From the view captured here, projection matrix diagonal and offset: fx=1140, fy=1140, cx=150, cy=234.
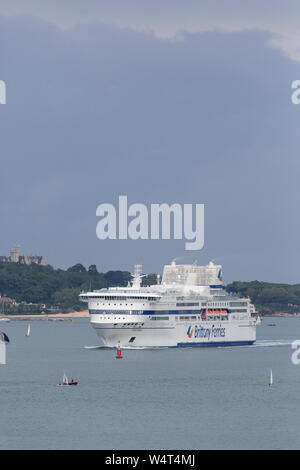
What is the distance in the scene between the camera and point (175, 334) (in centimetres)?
13138

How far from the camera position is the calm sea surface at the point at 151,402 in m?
70.1

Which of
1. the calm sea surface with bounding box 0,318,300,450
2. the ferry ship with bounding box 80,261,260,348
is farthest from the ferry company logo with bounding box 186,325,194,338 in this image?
the calm sea surface with bounding box 0,318,300,450

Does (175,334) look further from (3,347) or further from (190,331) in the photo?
(3,347)

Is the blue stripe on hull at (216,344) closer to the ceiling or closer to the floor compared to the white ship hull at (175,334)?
closer to the floor

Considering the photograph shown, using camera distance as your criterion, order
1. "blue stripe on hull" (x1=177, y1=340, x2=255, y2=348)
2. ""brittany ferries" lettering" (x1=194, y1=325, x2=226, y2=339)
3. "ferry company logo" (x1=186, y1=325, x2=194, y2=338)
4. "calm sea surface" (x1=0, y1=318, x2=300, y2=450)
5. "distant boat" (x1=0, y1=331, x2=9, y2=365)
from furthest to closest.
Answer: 1. ""brittany ferries" lettering" (x1=194, y1=325, x2=226, y2=339)
2. "ferry company logo" (x1=186, y1=325, x2=194, y2=338)
3. "blue stripe on hull" (x1=177, y1=340, x2=255, y2=348)
4. "distant boat" (x1=0, y1=331, x2=9, y2=365)
5. "calm sea surface" (x1=0, y1=318, x2=300, y2=450)

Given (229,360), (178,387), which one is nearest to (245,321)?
(229,360)

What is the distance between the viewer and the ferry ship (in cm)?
12756

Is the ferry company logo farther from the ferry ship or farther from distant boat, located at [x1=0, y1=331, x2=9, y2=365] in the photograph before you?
distant boat, located at [x1=0, y1=331, x2=9, y2=365]

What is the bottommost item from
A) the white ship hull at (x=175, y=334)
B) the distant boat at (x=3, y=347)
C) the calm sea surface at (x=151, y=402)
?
the calm sea surface at (x=151, y=402)

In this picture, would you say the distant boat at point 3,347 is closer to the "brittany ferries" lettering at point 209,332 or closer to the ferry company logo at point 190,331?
the ferry company logo at point 190,331

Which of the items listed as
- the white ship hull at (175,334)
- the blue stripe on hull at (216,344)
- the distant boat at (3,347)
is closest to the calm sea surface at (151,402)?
the distant boat at (3,347)

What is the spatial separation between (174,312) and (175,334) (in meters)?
2.53

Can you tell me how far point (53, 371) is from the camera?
110 metres

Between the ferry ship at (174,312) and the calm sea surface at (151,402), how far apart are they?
215 centimetres
